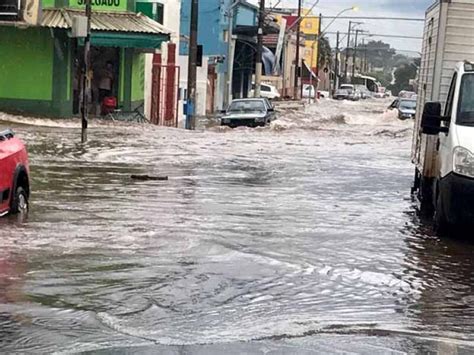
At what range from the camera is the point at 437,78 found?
12.7 m

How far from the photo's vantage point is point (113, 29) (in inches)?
1105

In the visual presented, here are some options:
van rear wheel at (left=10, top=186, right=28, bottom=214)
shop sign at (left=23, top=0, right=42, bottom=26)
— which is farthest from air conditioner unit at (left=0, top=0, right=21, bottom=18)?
van rear wheel at (left=10, top=186, right=28, bottom=214)

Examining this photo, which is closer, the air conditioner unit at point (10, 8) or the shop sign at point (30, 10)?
the air conditioner unit at point (10, 8)

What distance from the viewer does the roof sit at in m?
27.6

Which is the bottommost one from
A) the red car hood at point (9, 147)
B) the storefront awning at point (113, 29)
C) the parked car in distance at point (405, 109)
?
the parked car in distance at point (405, 109)

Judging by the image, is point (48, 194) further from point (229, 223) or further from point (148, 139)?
point (148, 139)

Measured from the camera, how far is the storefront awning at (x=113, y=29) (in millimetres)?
27797

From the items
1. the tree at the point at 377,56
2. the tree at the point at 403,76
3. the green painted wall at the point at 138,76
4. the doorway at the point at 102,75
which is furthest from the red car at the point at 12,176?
the tree at the point at 403,76

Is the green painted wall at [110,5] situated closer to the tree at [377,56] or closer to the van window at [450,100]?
the van window at [450,100]

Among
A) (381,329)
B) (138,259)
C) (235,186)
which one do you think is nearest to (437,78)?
(235,186)

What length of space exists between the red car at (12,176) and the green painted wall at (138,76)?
73.2ft

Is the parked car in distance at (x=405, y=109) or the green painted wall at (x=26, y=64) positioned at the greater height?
the green painted wall at (x=26, y=64)

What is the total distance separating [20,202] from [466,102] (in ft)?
18.3

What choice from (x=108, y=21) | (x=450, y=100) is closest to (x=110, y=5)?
(x=108, y=21)
